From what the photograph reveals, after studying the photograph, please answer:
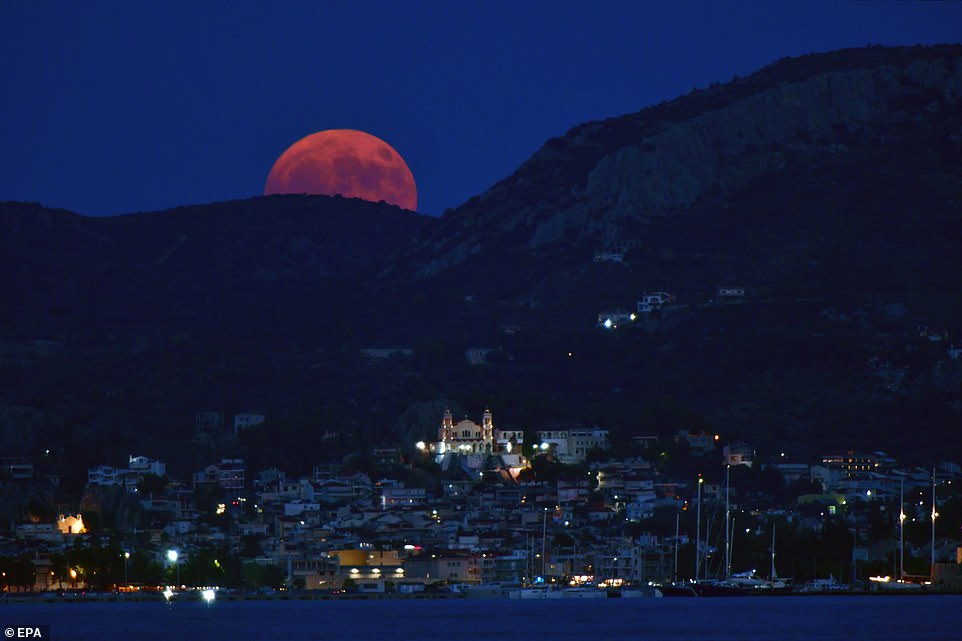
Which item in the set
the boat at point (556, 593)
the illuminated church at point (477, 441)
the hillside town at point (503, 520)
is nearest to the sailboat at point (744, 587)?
the hillside town at point (503, 520)

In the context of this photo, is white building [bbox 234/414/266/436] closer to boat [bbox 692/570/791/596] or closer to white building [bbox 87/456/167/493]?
white building [bbox 87/456/167/493]

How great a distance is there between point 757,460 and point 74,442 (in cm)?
5258

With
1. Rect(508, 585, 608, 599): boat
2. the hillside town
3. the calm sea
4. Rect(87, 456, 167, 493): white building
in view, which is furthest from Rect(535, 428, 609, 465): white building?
the calm sea

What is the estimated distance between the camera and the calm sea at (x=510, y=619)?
9762cm

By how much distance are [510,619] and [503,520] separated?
152 feet

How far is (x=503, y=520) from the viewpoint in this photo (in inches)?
6137

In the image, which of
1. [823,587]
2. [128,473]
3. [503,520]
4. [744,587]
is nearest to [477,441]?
A: [503,520]

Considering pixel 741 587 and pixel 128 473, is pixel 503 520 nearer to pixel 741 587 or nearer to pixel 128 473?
pixel 741 587

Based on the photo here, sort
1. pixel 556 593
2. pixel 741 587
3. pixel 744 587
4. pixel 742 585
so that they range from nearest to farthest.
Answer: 1. pixel 741 587
2. pixel 744 587
3. pixel 742 585
4. pixel 556 593

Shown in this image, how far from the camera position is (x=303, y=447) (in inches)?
7106

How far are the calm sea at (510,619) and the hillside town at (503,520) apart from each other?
906 centimetres

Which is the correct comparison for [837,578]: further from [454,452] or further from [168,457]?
[168,457]

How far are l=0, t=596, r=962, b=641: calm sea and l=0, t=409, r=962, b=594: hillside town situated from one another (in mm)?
9056

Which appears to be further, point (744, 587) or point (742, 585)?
point (742, 585)
